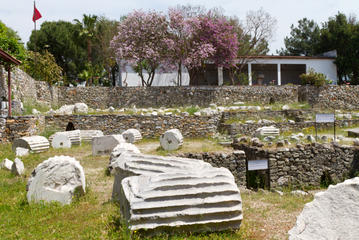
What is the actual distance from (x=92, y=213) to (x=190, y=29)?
1793 centimetres

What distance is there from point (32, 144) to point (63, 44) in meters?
24.0

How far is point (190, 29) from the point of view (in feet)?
68.2

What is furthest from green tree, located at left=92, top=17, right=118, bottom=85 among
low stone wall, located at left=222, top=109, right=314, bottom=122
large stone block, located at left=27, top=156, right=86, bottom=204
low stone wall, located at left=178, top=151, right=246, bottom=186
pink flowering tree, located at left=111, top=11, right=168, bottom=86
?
large stone block, located at left=27, top=156, right=86, bottom=204

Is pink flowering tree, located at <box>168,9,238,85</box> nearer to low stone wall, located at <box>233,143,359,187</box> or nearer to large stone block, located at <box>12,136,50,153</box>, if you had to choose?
low stone wall, located at <box>233,143,359,187</box>

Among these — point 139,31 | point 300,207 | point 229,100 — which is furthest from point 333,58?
point 300,207

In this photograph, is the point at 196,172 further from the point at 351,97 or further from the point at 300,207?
the point at 351,97

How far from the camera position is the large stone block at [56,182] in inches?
193

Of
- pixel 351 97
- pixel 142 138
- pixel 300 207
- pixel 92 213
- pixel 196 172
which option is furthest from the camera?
pixel 351 97

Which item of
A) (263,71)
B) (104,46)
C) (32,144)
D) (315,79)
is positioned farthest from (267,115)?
(104,46)

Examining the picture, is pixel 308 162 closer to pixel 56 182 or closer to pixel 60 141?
pixel 56 182

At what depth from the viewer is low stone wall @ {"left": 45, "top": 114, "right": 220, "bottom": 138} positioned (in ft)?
46.6

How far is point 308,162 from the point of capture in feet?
32.3

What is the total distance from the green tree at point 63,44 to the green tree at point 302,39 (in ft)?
84.6

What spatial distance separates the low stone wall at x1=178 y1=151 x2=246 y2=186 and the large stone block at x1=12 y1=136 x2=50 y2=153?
4574mm
